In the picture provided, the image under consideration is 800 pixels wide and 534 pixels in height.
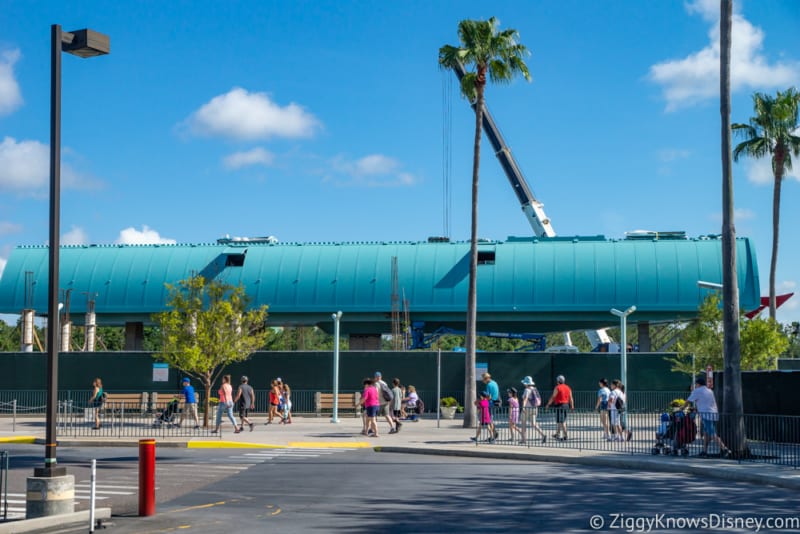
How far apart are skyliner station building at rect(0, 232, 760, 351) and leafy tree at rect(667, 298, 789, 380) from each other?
867 centimetres

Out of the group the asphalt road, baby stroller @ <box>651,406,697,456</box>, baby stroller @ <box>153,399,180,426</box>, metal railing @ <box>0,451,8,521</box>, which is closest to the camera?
the asphalt road

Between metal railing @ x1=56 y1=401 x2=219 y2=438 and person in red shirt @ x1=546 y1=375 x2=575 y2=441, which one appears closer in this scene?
person in red shirt @ x1=546 y1=375 x2=575 y2=441

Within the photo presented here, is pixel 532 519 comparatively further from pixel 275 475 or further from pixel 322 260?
pixel 322 260

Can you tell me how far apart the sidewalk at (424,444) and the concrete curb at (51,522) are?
1144cm

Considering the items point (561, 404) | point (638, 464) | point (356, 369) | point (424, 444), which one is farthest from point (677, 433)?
point (356, 369)

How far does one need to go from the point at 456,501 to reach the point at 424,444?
10.4m

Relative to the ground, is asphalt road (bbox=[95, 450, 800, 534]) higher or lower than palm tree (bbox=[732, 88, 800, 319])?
lower

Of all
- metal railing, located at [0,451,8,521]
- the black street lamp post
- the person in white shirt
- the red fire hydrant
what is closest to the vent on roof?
the person in white shirt

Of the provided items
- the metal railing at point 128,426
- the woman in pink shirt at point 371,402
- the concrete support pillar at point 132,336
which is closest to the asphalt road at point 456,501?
the woman in pink shirt at point 371,402

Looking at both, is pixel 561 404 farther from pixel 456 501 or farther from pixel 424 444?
pixel 456 501

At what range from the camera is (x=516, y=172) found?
192 feet

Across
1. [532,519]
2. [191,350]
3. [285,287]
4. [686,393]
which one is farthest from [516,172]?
[532,519]

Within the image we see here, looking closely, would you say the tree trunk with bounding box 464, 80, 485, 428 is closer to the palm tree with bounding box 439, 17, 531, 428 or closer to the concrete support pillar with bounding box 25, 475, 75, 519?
the palm tree with bounding box 439, 17, 531, 428

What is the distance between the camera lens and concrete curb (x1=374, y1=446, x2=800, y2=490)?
58.8 feet
